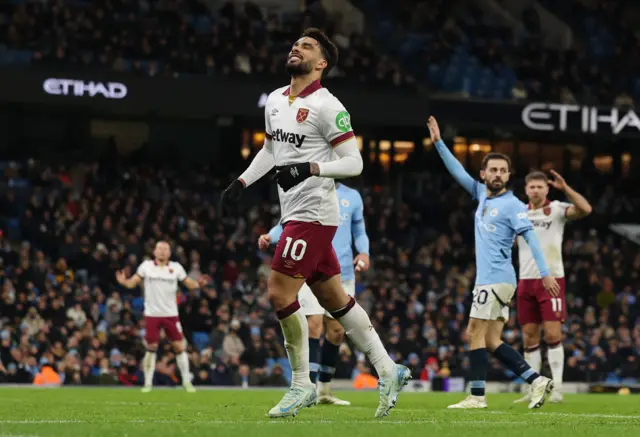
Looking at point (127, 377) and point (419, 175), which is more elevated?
point (419, 175)

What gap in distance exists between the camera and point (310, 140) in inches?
333

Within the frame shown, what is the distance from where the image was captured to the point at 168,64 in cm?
2850

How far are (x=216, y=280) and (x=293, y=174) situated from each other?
19.7m

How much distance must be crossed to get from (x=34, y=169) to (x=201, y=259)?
15.6 ft

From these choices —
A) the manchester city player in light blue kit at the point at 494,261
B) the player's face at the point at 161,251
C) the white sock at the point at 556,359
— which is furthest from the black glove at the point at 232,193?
the player's face at the point at 161,251

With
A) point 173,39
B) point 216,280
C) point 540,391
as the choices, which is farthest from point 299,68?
point 173,39

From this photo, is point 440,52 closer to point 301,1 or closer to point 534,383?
point 301,1

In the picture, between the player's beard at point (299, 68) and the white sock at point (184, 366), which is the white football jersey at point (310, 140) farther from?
the white sock at point (184, 366)

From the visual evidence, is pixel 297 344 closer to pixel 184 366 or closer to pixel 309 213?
pixel 309 213

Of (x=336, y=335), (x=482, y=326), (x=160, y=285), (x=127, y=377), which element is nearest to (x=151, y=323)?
(x=160, y=285)

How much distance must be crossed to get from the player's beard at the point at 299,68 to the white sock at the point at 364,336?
5.62 feet

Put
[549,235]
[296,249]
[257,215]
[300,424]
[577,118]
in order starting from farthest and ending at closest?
[577,118], [257,215], [549,235], [296,249], [300,424]

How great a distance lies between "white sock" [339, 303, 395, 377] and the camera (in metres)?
8.61

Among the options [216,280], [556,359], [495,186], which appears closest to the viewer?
[495,186]
